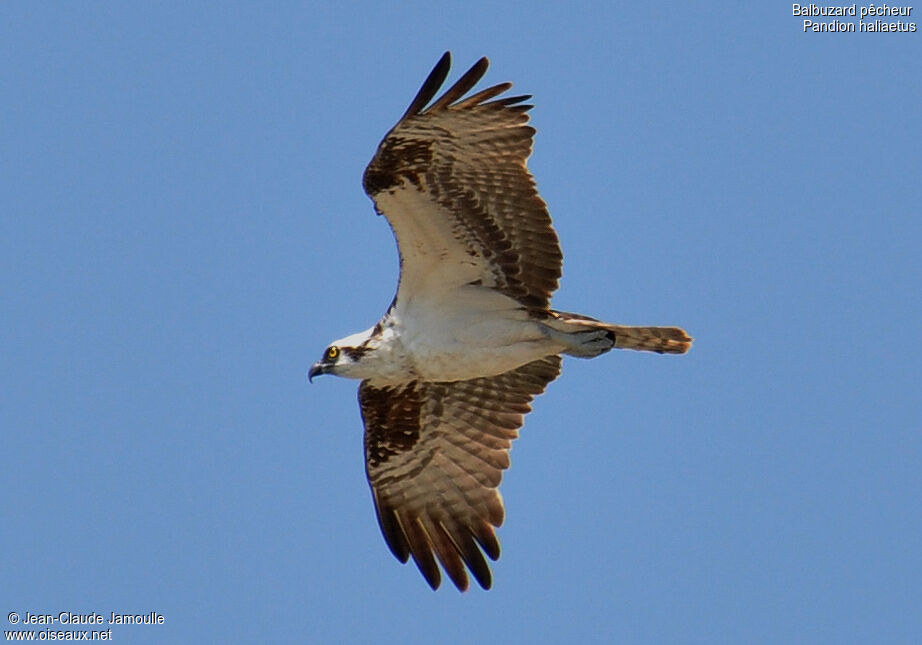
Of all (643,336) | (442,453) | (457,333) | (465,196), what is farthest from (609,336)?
(442,453)

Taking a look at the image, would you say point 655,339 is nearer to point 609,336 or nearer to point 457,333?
point 609,336

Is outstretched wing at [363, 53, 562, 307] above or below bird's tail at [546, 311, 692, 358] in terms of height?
above

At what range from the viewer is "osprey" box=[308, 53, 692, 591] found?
40.4 ft

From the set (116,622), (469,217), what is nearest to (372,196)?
(469,217)

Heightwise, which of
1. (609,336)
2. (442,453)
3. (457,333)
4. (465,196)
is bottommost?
(442,453)

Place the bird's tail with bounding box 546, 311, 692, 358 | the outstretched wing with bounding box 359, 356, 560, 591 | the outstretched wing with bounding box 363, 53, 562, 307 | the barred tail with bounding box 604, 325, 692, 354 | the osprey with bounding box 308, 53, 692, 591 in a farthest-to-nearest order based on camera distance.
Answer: the outstretched wing with bounding box 359, 356, 560, 591 < the barred tail with bounding box 604, 325, 692, 354 < the bird's tail with bounding box 546, 311, 692, 358 < the osprey with bounding box 308, 53, 692, 591 < the outstretched wing with bounding box 363, 53, 562, 307

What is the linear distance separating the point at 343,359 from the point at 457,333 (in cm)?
94

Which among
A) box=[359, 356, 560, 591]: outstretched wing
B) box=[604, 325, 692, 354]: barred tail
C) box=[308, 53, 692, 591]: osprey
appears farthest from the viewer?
box=[359, 356, 560, 591]: outstretched wing

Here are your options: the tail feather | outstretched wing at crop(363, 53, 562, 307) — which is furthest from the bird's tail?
outstretched wing at crop(363, 53, 562, 307)

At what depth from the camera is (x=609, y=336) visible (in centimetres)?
1271

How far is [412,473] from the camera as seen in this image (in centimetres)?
1402

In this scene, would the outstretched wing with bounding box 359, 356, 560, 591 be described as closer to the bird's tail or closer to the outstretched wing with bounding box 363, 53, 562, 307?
the bird's tail

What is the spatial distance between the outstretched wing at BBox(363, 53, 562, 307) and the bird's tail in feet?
0.91

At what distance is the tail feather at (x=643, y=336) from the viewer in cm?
1277
